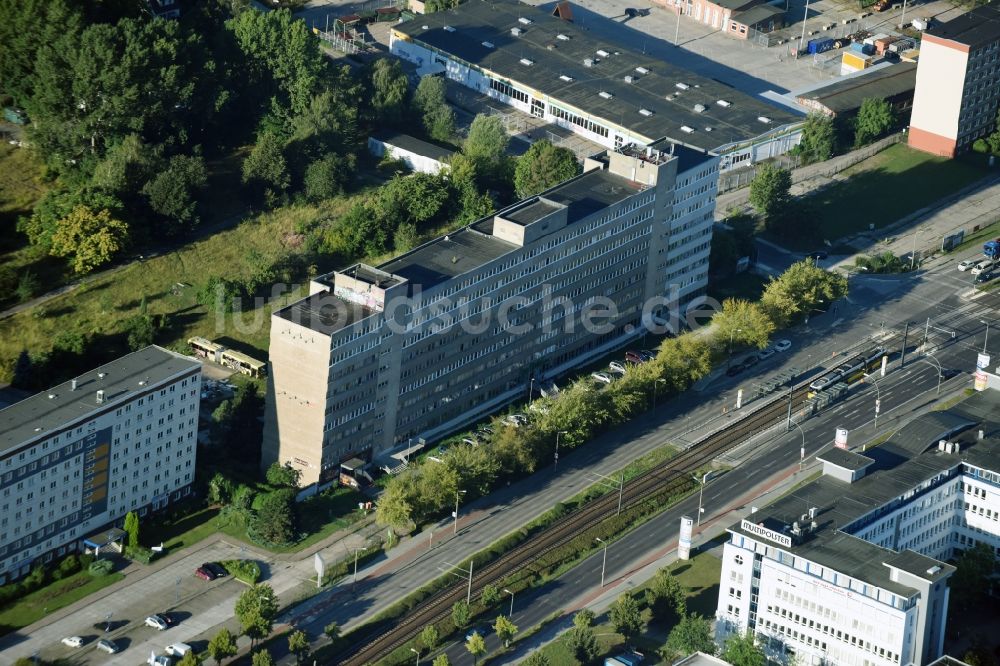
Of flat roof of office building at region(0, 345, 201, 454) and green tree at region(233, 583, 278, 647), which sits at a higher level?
flat roof of office building at region(0, 345, 201, 454)

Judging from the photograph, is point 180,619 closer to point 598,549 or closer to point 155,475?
point 155,475

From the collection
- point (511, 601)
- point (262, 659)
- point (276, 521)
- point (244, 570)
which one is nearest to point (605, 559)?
point (511, 601)

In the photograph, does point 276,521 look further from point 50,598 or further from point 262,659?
point 50,598

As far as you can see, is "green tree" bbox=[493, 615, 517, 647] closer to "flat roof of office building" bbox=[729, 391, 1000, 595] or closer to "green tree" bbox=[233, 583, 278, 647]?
"green tree" bbox=[233, 583, 278, 647]

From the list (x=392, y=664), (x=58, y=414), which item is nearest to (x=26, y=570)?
(x=58, y=414)

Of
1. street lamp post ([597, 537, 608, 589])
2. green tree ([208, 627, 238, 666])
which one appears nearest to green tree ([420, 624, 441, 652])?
green tree ([208, 627, 238, 666])

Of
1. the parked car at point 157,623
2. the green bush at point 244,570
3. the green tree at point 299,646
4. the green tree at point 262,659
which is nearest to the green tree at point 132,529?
the green bush at point 244,570

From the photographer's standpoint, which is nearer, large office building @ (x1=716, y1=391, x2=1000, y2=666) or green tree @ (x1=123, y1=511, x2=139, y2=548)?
large office building @ (x1=716, y1=391, x2=1000, y2=666)

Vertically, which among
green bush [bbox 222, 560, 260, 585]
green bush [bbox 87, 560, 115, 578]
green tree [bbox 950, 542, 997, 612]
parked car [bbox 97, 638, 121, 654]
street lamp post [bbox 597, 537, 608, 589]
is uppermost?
green tree [bbox 950, 542, 997, 612]
